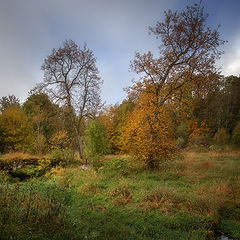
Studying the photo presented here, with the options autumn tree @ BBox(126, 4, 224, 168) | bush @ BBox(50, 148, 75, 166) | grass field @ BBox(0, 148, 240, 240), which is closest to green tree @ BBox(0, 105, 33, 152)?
bush @ BBox(50, 148, 75, 166)

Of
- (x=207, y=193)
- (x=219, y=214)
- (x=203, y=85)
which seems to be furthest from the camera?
(x=203, y=85)

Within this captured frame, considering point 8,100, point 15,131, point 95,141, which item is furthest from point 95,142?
point 8,100

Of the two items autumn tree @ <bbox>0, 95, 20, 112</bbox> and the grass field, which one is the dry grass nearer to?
the grass field

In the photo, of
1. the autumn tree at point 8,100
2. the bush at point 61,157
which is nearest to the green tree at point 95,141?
the bush at point 61,157

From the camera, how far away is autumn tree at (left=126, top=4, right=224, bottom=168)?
10.0 m

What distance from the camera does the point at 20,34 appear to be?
11.0 m

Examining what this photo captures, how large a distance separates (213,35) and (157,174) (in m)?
9.45

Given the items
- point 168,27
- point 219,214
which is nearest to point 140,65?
point 168,27

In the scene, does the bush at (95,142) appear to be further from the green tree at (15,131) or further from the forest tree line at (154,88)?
the green tree at (15,131)

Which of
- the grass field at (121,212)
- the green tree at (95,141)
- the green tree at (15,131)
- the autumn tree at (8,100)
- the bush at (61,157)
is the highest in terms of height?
the autumn tree at (8,100)

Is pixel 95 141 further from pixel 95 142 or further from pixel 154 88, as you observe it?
pixel 154 88

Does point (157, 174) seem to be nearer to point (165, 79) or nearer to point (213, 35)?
point (165, 79)

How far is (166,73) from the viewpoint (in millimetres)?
11008

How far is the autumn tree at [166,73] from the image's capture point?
32.8 feet
